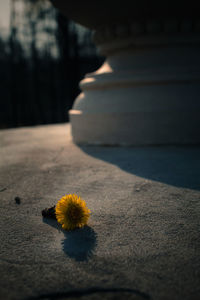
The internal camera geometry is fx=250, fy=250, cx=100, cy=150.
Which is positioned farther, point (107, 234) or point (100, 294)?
point (107, 234)

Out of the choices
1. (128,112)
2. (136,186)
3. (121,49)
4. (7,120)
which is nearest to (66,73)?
(7,120)

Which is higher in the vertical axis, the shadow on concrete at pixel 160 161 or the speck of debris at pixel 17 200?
the speck of debris at pixel 17 200

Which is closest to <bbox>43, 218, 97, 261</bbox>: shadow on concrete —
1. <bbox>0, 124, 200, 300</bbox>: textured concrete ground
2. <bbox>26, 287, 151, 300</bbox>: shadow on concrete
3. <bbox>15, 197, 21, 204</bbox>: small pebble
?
<bbox>0, 124, 200, 300</bbox>: textured concrete ground

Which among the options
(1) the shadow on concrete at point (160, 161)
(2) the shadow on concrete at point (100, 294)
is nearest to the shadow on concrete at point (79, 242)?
(2) the shadow on concrete at point (100, 294)

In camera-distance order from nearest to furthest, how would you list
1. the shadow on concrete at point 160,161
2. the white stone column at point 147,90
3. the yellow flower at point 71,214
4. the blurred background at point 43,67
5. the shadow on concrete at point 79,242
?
the shadow on concrete at point 79,242 < the yellow flower at point 71,214 < the shadow on concrete at point 160,161 < the white stone column at point 147,90 < the blurred background at point 43,67

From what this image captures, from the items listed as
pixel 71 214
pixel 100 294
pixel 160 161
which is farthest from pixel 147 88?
pixel 100 294

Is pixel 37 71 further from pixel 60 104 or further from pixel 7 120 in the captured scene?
pixel 7 120

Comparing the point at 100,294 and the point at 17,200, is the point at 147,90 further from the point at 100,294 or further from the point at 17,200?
the point at 100,294

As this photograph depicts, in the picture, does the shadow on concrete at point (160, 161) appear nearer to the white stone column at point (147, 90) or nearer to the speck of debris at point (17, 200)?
the white stone column at point (147, 90)
